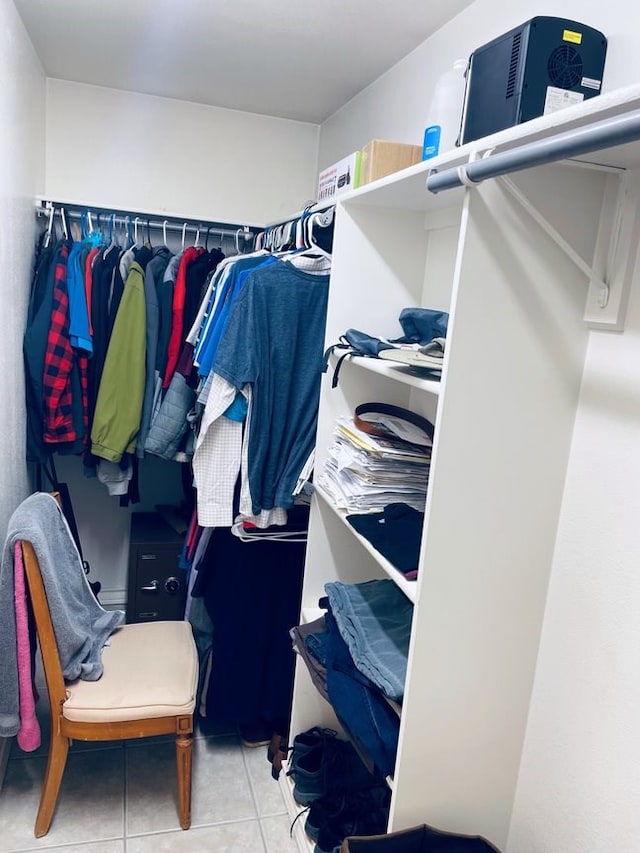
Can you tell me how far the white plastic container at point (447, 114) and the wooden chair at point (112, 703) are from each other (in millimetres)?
1430

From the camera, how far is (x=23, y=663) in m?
1.75

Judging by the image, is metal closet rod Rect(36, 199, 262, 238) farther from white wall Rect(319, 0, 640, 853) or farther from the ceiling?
white wall Rect(319, 0, 640, 853)

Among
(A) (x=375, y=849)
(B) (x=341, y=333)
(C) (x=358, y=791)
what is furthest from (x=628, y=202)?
(C) (x=358, y=791)

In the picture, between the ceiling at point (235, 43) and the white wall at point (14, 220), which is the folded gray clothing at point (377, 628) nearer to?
the white wall at point (14, 220)

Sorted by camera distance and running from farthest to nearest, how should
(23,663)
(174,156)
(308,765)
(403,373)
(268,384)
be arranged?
(174,156), (308,765), (268,384), (23,663), (403,373)

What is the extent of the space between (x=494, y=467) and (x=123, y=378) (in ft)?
5.25

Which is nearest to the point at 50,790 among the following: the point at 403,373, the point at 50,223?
the point at 403,373

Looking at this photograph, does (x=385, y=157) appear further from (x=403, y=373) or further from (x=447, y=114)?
(x=403, y=373)

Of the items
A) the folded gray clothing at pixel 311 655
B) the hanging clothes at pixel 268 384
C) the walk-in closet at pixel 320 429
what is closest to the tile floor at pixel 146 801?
the walk-in closet at pixel 320 429

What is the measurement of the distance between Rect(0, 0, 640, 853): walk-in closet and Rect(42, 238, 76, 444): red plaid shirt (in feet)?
0.04

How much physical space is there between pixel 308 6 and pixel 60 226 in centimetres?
147

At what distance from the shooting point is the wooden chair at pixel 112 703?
1788 mm

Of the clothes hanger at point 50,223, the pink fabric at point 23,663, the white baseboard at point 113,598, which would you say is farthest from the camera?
the white baseboard at point 113,598

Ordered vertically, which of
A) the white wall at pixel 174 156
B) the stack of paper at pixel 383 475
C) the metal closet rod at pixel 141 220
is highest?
the white wall at pixel 174 156
